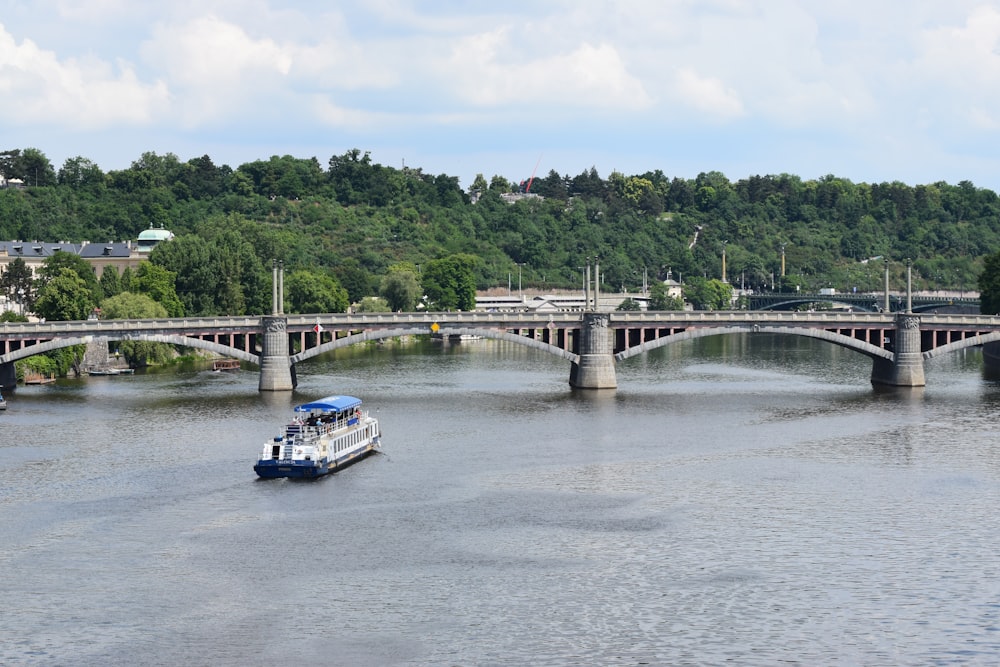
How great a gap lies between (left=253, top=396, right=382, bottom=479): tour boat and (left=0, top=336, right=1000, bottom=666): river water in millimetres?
1442

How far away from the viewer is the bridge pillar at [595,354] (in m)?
145

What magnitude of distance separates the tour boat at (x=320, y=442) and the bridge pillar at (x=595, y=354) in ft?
138

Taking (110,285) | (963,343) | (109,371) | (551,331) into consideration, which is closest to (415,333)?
(551,331)

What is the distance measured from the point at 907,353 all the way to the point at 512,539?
82.9 metres

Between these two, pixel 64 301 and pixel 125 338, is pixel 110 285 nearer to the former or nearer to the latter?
pixel 64 301

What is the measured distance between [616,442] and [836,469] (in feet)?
59.4

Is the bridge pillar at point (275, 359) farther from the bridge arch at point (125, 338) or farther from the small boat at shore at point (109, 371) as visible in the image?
the small boat at shore at point (109, 371)

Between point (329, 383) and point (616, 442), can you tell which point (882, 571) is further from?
point (329, 383)

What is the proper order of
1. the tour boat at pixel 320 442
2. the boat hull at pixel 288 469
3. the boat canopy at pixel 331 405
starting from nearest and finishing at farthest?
the boat hull at pixel 288 469 → the tour boat at pixel 320 442 → the boat canopy at pixel 331 405

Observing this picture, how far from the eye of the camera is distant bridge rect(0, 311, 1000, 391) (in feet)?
470

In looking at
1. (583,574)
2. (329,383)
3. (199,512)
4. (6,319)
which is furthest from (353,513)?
(6,319)

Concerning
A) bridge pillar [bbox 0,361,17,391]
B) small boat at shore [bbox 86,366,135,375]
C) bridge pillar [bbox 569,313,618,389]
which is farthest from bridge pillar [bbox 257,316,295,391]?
bridge pillar [bbox 569,313,618,389]

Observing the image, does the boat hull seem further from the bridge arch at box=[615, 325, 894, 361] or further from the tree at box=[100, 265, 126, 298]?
the tree at box=[100, 265, 126, 298]

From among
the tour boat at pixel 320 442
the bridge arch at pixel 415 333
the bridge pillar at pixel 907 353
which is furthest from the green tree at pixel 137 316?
the bridge pillar at pixel 907 353
